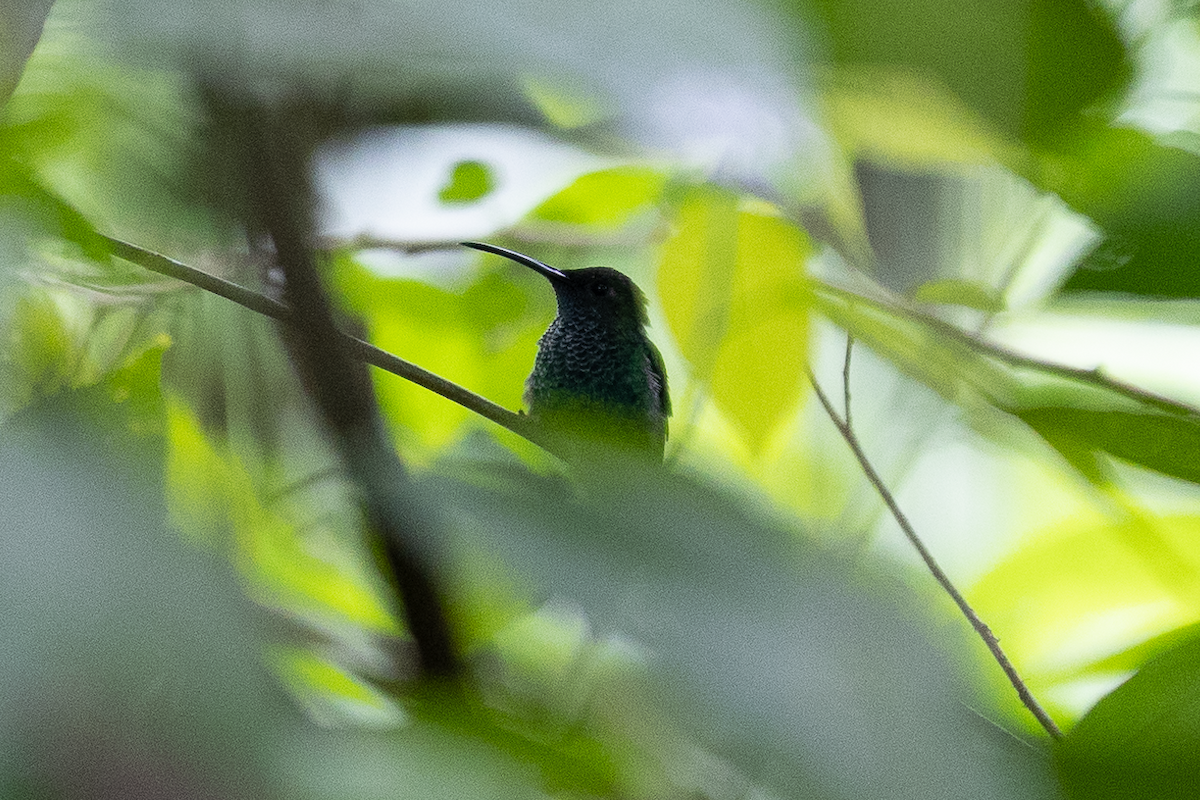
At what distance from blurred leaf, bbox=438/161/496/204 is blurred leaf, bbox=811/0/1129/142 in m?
0.31

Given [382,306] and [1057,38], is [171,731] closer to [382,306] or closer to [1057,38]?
[1057,38]

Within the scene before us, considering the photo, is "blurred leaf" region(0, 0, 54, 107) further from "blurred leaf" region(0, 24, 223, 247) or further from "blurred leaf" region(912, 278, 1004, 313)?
"blurred leaf" region(912, 278, 1004, 313)

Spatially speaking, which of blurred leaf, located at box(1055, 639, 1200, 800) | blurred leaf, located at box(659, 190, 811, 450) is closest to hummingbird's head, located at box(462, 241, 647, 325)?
blurred leaf, located at box(659, 190, 811, 450)

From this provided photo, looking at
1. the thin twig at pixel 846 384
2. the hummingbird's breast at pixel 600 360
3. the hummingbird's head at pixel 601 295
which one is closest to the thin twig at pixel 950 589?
the thin twig at pixel 846 384

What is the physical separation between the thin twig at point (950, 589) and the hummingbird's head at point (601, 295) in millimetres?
477

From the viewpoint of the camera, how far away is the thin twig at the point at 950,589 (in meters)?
0.27

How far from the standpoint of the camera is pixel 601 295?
1.08 meters

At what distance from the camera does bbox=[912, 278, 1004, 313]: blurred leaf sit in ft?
1.00

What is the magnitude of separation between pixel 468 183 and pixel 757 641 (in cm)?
34

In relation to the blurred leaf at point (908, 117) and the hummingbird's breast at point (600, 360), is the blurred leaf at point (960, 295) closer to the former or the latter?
the blurred leaf at point (908, 117)

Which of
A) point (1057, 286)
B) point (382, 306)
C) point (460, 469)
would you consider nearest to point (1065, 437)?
point (1057, 286)

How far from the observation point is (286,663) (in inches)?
7.4

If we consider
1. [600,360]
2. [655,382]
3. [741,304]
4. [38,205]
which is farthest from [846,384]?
[600,360]

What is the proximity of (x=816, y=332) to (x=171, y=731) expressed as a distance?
0.92 ft
